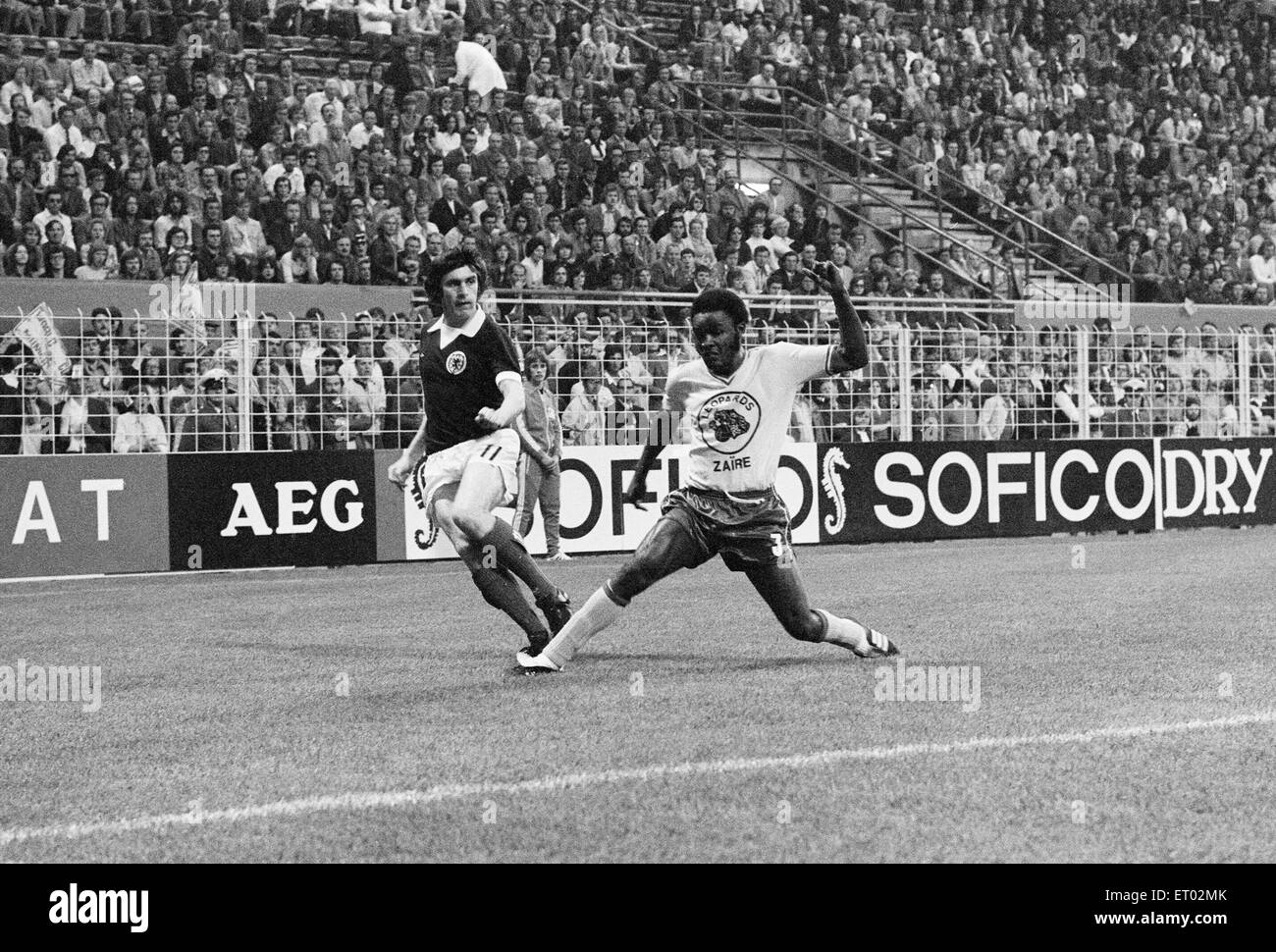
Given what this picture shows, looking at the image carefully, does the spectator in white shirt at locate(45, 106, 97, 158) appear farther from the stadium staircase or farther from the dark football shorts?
the dark football shorts

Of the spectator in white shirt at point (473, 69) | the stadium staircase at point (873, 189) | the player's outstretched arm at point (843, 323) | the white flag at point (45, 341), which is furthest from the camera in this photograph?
the stadium staircase at point (873, 189)

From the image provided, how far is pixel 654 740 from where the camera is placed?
6.90m

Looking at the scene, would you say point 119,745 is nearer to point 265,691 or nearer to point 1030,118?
point 265,691

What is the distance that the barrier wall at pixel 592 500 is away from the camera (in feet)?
53.2

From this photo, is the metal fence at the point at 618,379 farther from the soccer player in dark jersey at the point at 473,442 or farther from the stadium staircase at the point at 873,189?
the soccer player in dark jersey at the point at 473,442

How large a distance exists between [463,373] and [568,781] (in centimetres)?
371

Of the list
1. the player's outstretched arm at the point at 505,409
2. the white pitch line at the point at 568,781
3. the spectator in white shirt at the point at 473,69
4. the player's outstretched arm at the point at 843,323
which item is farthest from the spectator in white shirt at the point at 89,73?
the white pitch line at the point at 568,781

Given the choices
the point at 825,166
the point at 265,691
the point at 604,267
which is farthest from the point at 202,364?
the point at 825,166

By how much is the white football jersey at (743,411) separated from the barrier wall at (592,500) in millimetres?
6870

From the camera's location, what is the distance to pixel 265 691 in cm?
855

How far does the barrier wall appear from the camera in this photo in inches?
639

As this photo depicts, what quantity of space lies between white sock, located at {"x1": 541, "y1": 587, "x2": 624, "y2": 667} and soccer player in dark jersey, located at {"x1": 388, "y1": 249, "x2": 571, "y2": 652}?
0.35 meters

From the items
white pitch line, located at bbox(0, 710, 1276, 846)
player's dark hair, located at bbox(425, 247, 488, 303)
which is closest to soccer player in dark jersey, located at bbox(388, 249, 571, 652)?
player's dark hair, located at bbox(425, 247, 488, 303)

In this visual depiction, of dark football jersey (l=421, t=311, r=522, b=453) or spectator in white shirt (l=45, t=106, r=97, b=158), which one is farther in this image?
spectator in white shirt (l=45, t=106, r=97, b=158)
